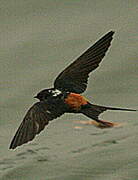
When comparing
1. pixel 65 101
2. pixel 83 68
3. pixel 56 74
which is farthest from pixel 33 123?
pixel 56 74

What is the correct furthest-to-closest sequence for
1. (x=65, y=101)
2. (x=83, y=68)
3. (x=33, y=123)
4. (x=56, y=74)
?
(x=56, y=74) → (x=83, y=68) → (x=65, y=101) → (x=33, y=123)

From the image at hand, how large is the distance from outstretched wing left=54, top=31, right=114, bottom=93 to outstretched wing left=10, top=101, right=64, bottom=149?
0.39 meters

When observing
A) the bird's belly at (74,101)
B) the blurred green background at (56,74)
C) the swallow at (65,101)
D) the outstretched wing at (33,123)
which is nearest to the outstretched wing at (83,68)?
the swallow at (65,101)

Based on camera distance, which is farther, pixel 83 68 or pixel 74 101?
pixel 83 68

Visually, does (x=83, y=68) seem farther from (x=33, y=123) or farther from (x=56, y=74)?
(x=56, y=74)

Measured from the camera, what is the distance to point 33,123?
481cm

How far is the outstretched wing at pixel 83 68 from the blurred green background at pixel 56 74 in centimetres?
57

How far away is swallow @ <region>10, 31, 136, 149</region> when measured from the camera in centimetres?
477

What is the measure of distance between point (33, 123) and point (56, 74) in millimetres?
2409

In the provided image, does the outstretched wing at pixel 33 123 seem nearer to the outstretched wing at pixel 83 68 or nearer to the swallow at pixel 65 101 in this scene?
the swallow at pixel 65 101

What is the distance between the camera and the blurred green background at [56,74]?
18.7 feet

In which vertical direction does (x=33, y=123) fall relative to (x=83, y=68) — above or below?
below

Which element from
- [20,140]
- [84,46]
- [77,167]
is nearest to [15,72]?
[84,46]

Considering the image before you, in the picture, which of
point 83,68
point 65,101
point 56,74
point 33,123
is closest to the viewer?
point 33,123
